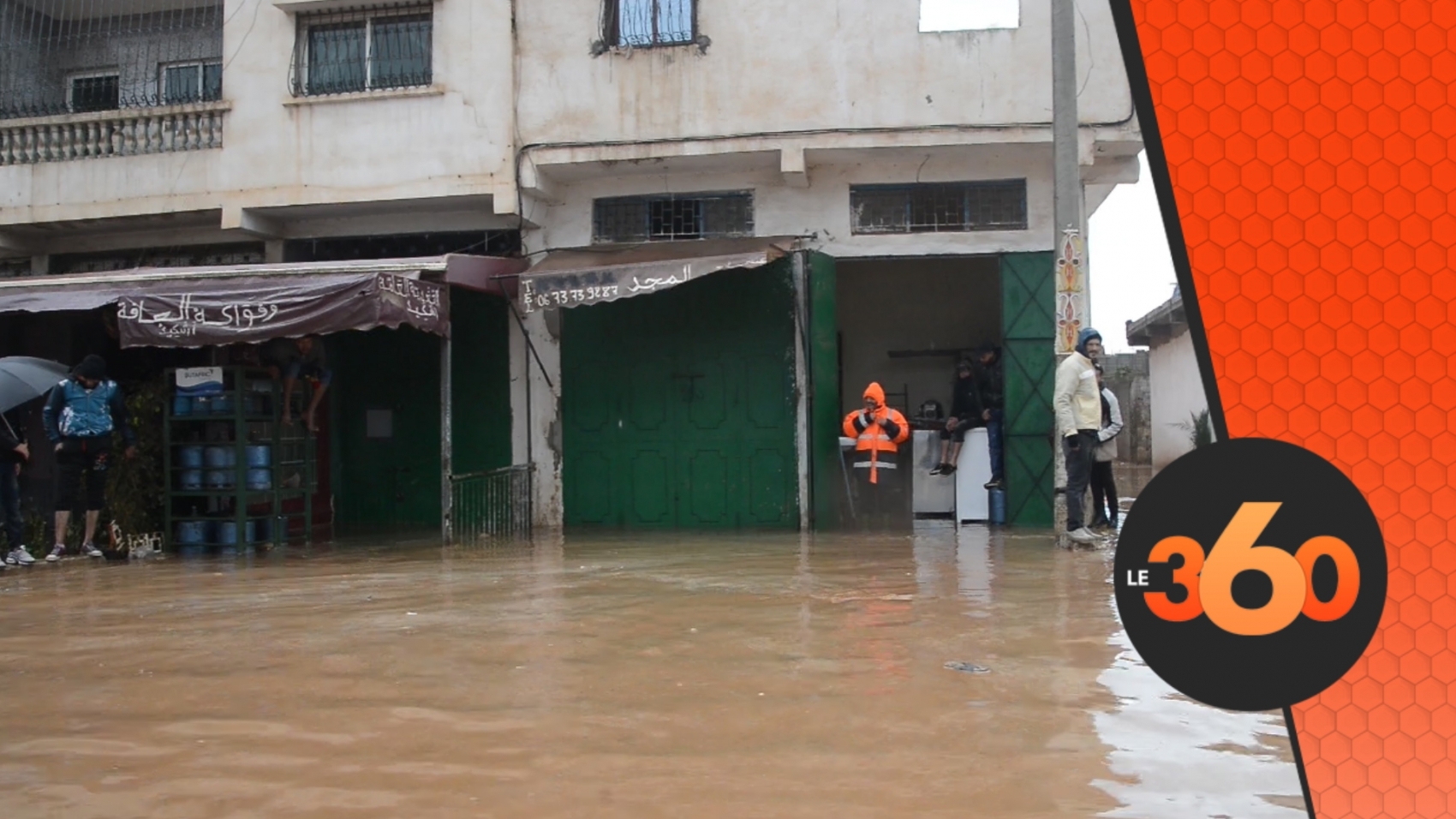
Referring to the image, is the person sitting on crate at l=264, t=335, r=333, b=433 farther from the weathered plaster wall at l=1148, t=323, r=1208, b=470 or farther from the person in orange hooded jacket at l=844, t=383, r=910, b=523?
the weathered plaster wall at l=1148, t=323, r=1208, b=470

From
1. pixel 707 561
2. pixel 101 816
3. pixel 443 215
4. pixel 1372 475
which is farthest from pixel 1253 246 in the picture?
pixel 443 215

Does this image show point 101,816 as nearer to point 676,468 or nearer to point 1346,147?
point 1346,147

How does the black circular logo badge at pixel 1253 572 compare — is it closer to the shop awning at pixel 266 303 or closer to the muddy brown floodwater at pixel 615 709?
the muddy brown floodwater at pixel 615 709

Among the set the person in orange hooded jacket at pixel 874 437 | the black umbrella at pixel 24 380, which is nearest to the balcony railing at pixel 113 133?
the black umbrella at pixel 24 380

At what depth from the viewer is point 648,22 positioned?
42.9 ft

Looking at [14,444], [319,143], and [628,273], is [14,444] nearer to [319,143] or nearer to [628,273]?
[319,143]

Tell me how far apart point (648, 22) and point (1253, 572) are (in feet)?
37.5

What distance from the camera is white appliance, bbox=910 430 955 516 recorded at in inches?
525

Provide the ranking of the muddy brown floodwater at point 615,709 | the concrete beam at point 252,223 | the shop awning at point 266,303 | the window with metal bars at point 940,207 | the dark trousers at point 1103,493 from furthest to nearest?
the concrete beam at point 252,223, the window with metal bars at point 940,207, the dark trousers at point 1103,493, the shop awning at point 266,303, the muddy brown floodwater at point 615,709

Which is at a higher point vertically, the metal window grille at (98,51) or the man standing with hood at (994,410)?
the metal window grille at (98,51)

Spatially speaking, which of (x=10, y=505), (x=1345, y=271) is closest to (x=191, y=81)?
(x=10, y=505)

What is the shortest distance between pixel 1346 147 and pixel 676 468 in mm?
10778

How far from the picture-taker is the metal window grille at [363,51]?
44.5 feet

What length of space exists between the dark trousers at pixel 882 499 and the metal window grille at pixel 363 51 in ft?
21.1
